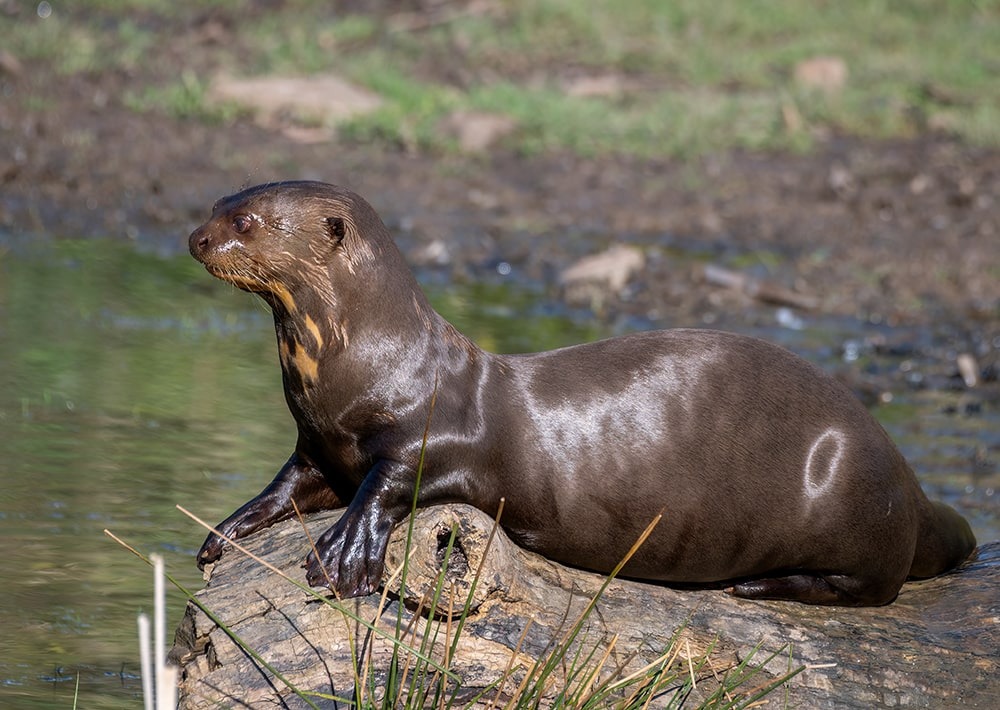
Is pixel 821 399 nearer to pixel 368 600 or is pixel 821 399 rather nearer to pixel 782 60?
pixel 368 600

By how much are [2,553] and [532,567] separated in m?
2.50

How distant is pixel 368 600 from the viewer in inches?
175

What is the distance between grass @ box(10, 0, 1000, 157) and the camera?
48.9 feet

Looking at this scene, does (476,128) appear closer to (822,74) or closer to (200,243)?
(822,74)

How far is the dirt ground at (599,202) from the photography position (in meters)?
12.1

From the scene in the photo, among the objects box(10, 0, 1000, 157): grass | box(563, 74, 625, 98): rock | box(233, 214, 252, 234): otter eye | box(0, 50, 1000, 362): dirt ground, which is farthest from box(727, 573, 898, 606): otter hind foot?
box(563, 74, 625, 98): rock

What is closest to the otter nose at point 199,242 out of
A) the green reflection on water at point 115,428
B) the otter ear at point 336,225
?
the otter ear at point 336,225

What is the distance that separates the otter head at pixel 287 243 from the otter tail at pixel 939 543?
2.14 m

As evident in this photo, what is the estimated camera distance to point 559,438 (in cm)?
496

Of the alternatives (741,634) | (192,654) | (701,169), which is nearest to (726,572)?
(741,634)

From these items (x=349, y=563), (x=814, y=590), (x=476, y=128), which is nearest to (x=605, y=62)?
(x=476, y=128)

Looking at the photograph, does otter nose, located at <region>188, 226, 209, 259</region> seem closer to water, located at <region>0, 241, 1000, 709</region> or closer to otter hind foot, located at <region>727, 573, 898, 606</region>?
water, located at <region>0, 241, 1000, 709</region>

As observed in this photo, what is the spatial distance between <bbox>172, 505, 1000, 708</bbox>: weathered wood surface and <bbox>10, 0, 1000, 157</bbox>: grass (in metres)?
9.65

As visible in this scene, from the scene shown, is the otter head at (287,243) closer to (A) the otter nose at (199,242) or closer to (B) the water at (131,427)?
(A) the otter nose at (199,242)
